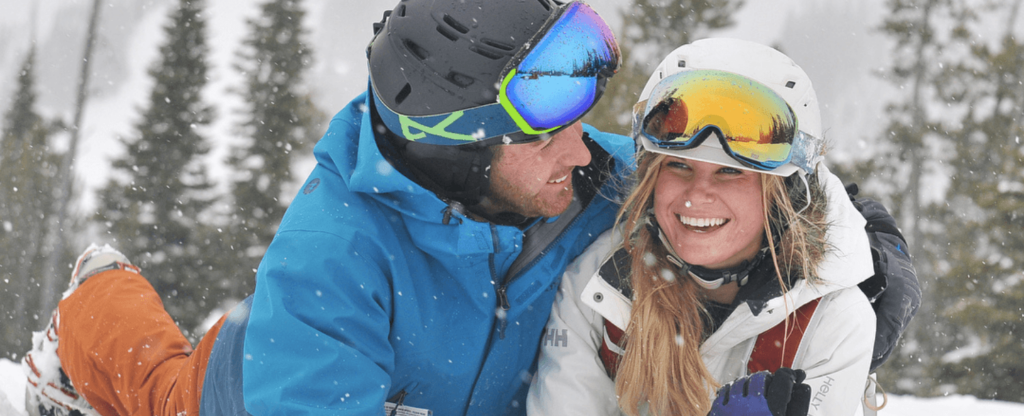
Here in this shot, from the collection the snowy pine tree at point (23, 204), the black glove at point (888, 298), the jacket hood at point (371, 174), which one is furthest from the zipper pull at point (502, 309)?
the snowy pine tree at point (23, 204)

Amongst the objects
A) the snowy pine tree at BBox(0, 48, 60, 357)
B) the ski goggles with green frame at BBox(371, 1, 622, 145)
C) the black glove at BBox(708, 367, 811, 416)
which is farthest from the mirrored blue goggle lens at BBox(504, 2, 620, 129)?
the snowy pine tree at BBox(0, 48, 60, 357)

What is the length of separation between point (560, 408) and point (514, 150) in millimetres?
1056

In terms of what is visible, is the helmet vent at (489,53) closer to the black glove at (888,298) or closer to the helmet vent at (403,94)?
the helmet vent at (403,94)

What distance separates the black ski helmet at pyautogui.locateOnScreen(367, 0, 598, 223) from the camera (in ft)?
8.73

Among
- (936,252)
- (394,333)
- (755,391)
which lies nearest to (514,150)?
(394,333)

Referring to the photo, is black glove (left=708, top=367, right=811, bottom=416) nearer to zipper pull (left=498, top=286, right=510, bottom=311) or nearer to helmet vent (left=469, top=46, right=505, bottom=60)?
zipper pull (left=498, top=286, right=510, bottom=311)

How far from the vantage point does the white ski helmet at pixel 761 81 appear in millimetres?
2559

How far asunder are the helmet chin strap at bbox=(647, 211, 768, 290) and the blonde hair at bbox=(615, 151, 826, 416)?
4cm

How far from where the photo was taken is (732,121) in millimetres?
2533

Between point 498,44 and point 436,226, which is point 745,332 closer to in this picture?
point 436,226

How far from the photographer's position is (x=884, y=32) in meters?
21.3

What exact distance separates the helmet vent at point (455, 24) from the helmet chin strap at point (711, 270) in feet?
3.40

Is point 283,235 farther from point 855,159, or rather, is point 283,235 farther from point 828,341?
point 855,159

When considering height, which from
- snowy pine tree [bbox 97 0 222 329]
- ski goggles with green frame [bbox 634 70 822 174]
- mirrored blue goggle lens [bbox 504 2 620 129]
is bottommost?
snowy pine tree [bbox 97 0 222 329]
